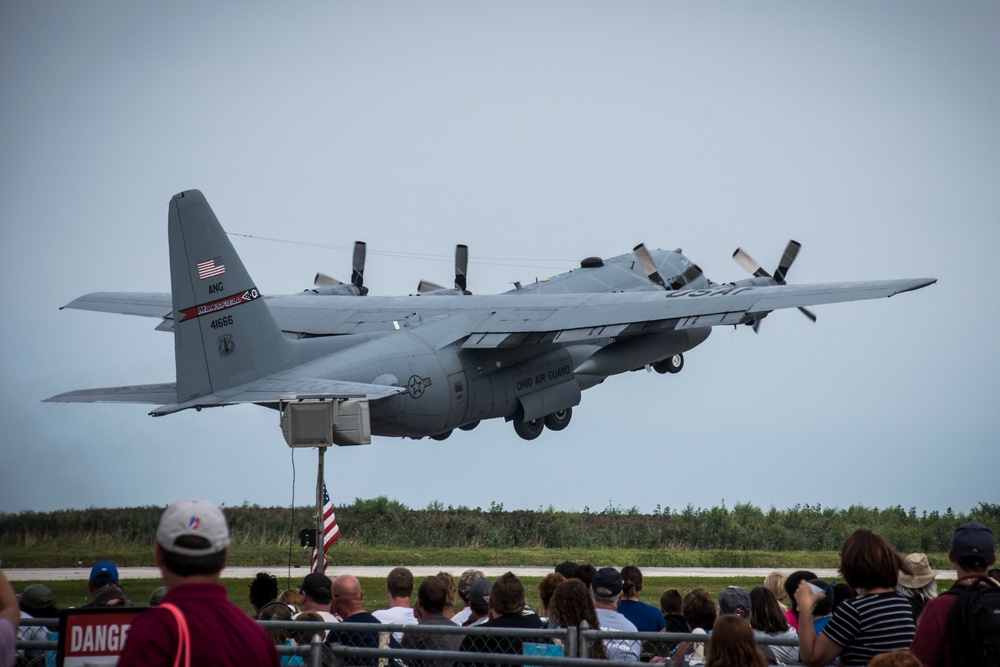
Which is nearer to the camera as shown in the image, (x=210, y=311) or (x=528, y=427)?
(x=210, y=311)

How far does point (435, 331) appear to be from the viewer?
104 feet

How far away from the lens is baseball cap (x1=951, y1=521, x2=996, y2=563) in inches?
324

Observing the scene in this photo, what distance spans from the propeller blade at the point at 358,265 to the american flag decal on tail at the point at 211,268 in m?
14.2

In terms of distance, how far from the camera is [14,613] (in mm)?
7312

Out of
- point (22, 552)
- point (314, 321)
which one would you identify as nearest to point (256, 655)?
point (22, 552)

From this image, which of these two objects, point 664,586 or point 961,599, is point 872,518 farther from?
point 961,599

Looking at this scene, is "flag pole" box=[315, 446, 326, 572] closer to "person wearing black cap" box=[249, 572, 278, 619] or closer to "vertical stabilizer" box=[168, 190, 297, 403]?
"person wearing black cap" box=[249, 572, 278, 619]

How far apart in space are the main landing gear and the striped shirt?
2574 cm

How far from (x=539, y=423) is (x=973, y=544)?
28.1 m

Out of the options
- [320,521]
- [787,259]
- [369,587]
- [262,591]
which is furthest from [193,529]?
[787,259]

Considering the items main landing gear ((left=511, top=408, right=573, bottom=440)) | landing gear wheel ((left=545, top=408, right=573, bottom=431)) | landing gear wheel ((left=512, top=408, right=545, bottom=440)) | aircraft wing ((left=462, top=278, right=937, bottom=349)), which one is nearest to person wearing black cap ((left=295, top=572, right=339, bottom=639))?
aircraft wing ((left=462, top=278, right=937, bottom=349))

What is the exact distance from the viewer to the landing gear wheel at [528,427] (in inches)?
1382

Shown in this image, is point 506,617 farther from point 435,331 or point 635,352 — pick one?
point 635,352

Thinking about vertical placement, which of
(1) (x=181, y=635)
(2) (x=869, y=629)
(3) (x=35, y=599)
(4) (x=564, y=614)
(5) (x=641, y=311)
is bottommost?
(3) (x=35, y=599)
